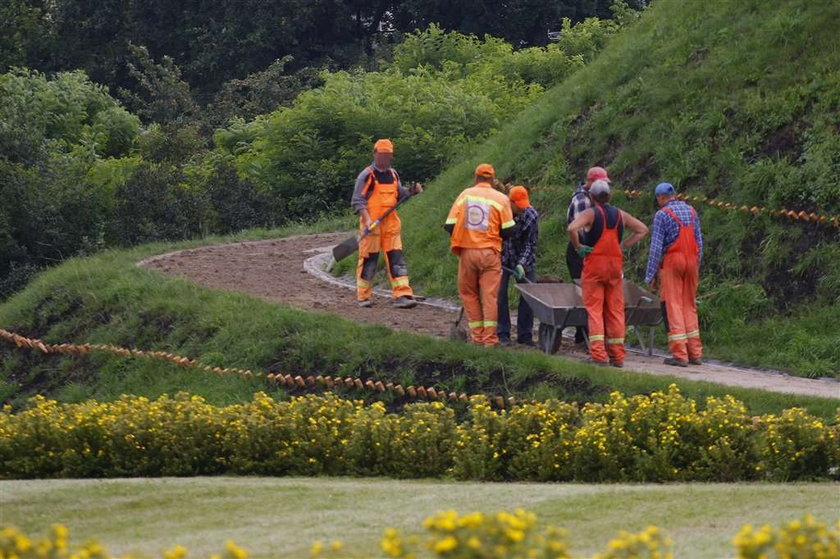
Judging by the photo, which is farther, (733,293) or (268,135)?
(268,135)

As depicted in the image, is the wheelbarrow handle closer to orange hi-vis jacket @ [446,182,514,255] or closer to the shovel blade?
orange hi-vis jacket @ [446,182,514,255]

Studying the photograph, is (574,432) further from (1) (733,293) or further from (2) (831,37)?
(2) (831,37)

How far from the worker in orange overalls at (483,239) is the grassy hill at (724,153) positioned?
2.41m

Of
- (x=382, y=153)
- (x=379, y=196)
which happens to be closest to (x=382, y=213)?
(x=379, y=196)

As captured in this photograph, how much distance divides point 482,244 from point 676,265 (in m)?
1.82

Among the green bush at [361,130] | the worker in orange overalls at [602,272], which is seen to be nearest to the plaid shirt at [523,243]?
the worker in orange overalls at [602,272]

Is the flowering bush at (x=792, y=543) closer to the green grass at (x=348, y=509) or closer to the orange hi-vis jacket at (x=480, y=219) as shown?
the green grass at (x=348, y=509)

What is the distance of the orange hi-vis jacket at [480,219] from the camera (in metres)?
14.1

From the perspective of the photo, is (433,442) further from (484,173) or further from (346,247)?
(346,247)

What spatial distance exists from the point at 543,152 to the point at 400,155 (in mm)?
8095

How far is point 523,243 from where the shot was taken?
14.9 meters

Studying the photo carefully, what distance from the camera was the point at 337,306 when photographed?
17.7 m

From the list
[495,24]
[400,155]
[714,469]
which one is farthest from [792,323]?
[495,24]

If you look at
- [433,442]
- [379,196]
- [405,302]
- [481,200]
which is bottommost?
[433,442]
